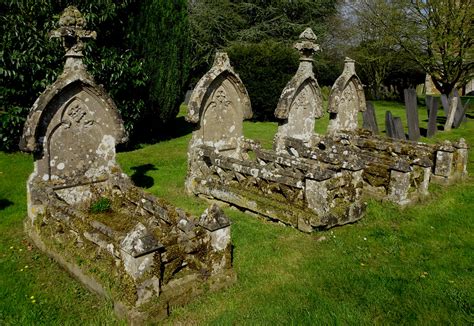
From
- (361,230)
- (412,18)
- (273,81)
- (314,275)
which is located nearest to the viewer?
(314,275)

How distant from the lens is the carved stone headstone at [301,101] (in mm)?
9516

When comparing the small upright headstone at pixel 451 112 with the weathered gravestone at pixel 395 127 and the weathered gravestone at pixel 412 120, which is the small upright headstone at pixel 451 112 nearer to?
the weathered gravestone at pixel 412 120

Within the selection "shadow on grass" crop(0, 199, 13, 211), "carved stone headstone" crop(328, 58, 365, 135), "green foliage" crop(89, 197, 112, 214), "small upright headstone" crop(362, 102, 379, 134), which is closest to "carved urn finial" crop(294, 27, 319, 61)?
"carved stone headstone" crop(328, 58, 365, 135)

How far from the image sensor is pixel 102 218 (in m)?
6.58

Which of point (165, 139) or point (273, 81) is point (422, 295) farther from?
point (273, 81)

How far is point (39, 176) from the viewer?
6.55 meters

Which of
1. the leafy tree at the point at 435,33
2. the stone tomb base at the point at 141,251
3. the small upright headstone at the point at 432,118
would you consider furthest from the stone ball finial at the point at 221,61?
the leafy tree at the point at 435,33

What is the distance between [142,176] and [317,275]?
6231mm

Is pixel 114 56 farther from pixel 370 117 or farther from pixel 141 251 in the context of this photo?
pixel 141 251

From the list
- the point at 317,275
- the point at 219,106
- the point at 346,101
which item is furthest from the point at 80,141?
the point at 346,101

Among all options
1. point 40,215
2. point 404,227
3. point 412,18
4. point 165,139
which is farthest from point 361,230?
point 412,18

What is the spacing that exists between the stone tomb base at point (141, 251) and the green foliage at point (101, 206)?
0.92ft

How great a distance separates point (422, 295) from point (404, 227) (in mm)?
2658

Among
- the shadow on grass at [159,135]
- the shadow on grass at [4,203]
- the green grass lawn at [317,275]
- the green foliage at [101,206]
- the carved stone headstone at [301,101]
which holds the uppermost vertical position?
the carved stone headstone at [301,101]
